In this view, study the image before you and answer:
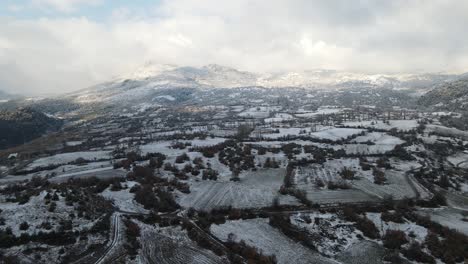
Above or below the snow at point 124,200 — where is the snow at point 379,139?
below

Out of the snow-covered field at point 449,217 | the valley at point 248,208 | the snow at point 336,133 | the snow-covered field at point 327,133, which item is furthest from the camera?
the snow-covered field at point 327,133

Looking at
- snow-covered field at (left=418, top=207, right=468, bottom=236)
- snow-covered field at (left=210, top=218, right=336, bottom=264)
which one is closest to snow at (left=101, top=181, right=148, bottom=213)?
snow-covered field at (left=210, top=218, right=336, bottom=264)

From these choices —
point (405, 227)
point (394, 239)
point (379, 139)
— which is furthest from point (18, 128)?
point (394, 239)

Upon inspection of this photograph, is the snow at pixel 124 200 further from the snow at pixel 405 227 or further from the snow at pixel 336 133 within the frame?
the snow at pixel 336 133

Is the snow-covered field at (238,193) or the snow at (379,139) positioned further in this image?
the snow at (379,139)

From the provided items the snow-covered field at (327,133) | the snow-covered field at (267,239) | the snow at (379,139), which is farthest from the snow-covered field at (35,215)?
the snow-covered field at (327,133)

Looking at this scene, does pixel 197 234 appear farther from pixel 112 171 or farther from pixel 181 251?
pixel 112 171

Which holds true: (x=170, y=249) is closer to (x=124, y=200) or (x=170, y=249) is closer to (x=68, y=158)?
(x=124, y=200)
